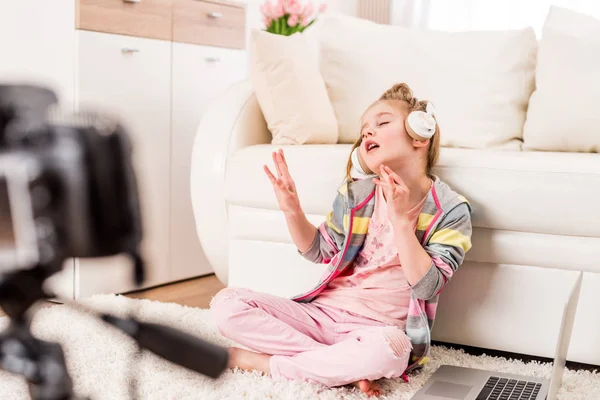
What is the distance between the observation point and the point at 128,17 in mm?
1959

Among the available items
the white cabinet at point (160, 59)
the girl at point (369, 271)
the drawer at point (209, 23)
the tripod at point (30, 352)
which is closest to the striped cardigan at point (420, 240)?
the girl at point (369, 271)

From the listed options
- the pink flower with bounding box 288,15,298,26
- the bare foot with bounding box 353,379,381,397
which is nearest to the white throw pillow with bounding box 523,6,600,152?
the pink flower with bounding box 288,15,298,26

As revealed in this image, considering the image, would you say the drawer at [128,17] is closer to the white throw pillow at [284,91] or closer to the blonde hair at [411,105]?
the white throw pillow at [284,91]

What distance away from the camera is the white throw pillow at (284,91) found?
1.90m

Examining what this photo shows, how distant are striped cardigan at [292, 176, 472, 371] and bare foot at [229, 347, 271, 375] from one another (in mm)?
→ 184

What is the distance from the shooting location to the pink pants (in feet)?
4.06

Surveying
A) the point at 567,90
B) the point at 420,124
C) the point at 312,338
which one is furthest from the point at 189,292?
the point at 567,90

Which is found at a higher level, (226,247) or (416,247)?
(416,247)

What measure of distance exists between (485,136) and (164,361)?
1794 millimetres

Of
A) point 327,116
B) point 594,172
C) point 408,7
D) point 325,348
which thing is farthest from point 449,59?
point 408,7

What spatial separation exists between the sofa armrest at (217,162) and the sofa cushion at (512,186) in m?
0.25

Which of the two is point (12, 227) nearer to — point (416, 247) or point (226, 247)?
point (416, 247)

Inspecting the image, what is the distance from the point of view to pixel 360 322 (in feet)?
4.50

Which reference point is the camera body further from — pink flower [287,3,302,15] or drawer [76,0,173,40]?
pink flower [287,3,302,15]
